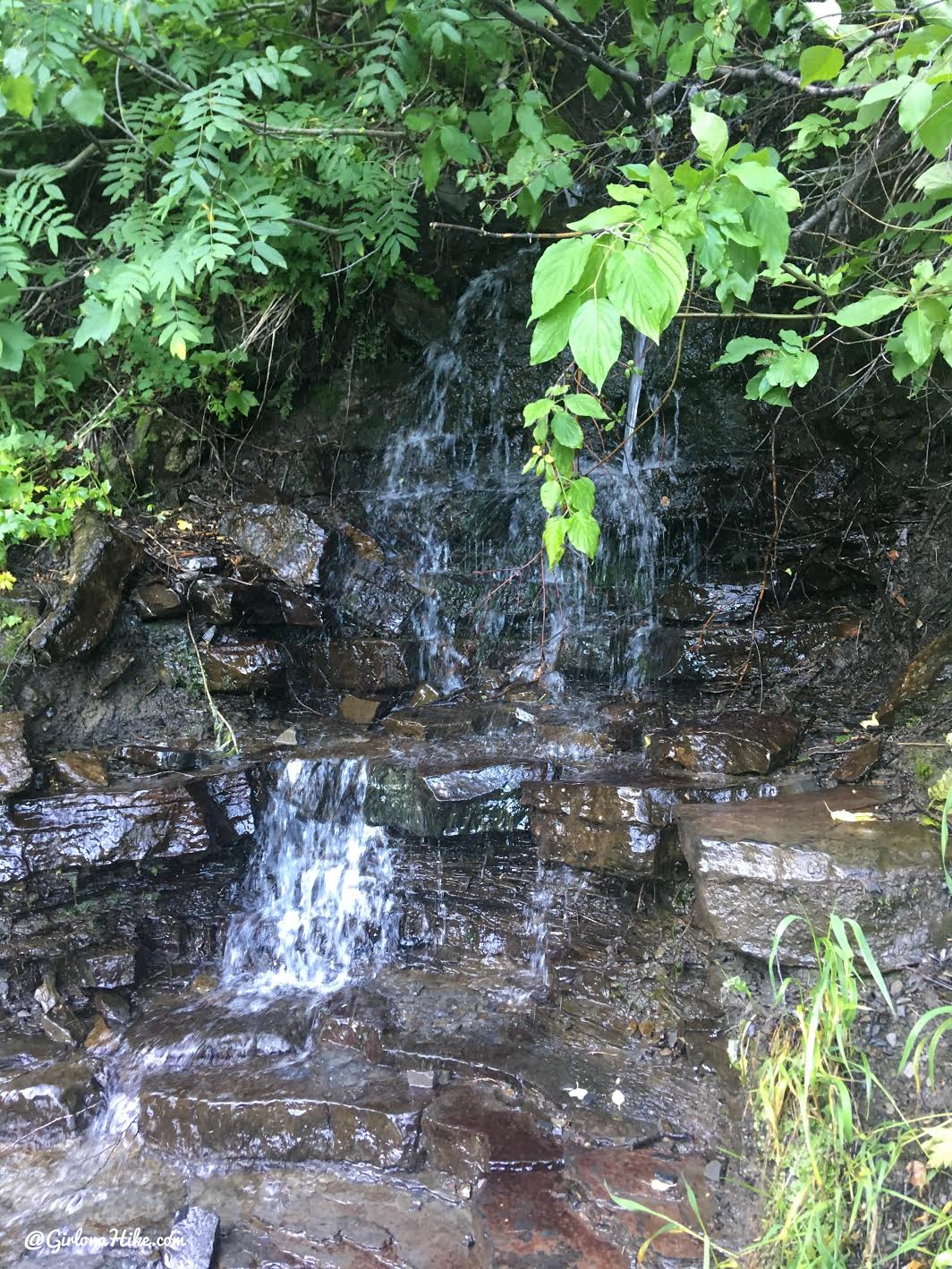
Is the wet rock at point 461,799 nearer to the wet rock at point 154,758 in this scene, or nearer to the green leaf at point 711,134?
the wet rock at point 154,758

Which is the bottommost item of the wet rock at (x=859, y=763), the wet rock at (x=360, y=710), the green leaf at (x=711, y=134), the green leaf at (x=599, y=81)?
the wet rock at (x=859, y=763)

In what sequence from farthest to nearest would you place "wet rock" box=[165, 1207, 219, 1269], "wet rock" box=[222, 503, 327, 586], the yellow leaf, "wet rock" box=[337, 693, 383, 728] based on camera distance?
1. "wet rock" box=[222, 503, 327, 586]
2. "wet rock" box=[337, 693, 383, 728]
3. the yellow leaf
4. "wet rock" box=[165, 1207, 219, 1269]

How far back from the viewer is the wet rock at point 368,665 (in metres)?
5.75

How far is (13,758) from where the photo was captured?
4.27m

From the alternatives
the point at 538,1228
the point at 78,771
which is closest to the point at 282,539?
the point at 78,771

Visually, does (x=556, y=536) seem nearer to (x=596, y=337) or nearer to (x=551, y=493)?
(x=551, y=493)

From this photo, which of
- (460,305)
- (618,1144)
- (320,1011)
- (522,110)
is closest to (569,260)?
(522,110)

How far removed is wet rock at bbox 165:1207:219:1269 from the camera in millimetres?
2787

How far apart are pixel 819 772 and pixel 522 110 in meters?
3.37

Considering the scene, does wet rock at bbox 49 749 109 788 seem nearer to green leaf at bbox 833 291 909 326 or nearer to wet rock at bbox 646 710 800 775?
wet rock at bbox 646 710 800 775

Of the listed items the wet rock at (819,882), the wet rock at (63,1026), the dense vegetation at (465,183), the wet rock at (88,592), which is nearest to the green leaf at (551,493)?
the dense vegetation at (465,183)

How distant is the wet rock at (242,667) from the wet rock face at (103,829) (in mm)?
1116

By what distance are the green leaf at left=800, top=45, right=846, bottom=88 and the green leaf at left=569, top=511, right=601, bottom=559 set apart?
1.24 metres

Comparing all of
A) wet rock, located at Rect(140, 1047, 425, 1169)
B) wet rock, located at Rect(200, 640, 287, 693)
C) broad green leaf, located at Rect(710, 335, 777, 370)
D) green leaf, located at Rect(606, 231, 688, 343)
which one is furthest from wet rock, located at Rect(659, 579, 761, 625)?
green leaf, located at Rect(606, 231, 688, 343)
